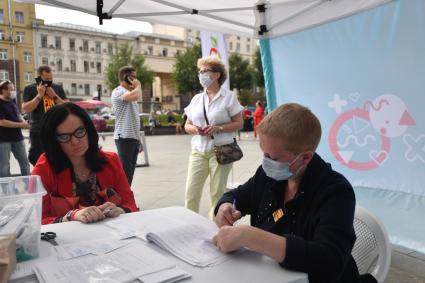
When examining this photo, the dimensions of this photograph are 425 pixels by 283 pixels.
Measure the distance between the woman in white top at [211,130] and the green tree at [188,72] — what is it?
114 feet

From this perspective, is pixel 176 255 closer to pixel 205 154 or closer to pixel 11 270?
pixel 11 270

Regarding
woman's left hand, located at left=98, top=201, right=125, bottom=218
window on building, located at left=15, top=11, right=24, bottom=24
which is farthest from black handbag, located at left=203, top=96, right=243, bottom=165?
window on building, located at left=15, top=11, right=24, bottom=24

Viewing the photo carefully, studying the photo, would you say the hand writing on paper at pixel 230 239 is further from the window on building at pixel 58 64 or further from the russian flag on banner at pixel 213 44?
the window on building at pixel 58 64

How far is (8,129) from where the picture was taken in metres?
5.54

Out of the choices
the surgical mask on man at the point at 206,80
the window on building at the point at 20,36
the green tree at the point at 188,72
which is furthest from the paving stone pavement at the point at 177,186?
the window on building at the point at 20,36

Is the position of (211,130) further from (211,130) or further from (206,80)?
(206,80)

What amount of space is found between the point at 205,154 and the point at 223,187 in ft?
1.14

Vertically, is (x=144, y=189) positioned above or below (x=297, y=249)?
below

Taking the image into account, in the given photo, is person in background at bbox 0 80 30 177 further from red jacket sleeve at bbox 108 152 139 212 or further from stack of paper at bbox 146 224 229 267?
stack of paper at bbox 146 224 229 267

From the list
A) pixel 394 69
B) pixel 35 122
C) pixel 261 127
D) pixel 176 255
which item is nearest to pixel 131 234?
pixel 176 255

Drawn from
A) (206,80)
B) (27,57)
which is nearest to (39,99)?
(206,80)

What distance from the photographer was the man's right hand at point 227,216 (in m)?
1.76

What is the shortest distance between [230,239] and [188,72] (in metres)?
38.2

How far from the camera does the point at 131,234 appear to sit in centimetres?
159
